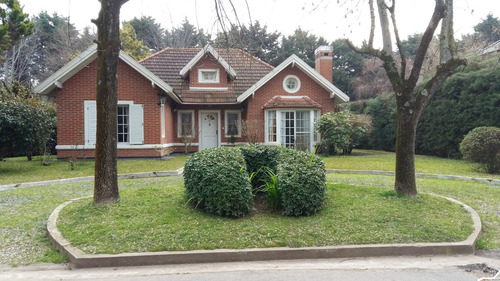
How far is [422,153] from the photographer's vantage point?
60.6 feet

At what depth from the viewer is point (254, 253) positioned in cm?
444

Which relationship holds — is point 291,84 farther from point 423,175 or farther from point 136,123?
point 423,175

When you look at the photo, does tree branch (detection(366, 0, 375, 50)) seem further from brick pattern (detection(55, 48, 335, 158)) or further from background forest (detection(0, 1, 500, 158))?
brick pattern (detection(55, 48, 335, 158))

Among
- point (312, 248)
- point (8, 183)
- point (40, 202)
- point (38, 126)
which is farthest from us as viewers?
point (38, 126)

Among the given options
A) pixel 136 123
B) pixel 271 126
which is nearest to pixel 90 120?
pixel 136 123

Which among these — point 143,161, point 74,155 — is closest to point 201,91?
point 143,161

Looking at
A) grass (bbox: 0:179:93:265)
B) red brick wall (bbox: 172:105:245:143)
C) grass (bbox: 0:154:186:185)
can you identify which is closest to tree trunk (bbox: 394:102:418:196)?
grass (bbox: 0:179:93:265)

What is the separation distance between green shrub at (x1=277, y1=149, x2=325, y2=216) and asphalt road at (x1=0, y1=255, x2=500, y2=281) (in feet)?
4.02

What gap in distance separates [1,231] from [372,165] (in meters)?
11.9

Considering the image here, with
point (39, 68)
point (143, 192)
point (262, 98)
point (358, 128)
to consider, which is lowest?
point (143, 192)

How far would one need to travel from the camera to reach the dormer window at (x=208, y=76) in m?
18.0

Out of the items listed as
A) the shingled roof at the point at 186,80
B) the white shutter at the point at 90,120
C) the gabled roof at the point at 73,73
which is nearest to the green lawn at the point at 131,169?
the white shutter at the point at 90,120

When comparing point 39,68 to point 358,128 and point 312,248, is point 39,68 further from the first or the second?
point 312,248

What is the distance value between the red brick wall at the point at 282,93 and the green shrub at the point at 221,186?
11.5 m
